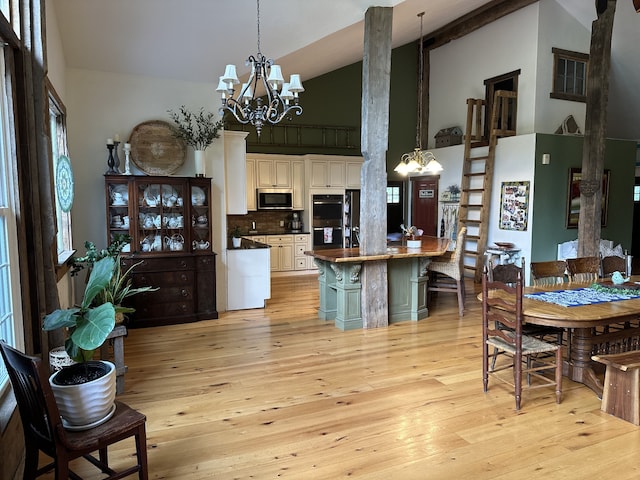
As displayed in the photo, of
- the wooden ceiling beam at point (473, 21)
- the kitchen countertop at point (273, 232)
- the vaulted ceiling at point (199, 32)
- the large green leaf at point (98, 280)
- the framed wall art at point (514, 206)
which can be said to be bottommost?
the kitchen countertop at point (273, 232)

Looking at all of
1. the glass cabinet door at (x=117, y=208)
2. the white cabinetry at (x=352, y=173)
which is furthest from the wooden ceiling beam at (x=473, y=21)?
the glass cabinet door at (x=117, y=208)

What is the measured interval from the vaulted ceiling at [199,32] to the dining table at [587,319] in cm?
332

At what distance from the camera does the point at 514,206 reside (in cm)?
695

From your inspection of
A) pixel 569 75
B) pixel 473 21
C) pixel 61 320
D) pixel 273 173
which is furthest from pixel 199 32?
pixel 569 75

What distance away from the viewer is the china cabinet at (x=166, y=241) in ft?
16.0

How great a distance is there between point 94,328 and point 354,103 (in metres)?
8.12

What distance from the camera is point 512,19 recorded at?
715 centimetres

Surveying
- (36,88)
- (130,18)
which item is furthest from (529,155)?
(36,88)

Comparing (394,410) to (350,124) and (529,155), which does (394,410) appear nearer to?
(529,155)

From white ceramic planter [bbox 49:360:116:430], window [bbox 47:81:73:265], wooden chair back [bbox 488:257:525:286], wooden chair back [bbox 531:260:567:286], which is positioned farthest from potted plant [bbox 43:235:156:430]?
wooden chair back [bbox 531:260:567:286]

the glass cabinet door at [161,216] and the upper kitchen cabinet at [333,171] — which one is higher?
the upper kitchen cabinet at [333,171]

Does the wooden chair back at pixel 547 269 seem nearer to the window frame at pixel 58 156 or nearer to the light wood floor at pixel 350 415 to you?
the light wood floor at pixel 350 415

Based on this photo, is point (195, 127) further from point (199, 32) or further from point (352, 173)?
point (352, 173)

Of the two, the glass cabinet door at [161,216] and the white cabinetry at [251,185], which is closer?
the glass cabinet door at [161,216]
